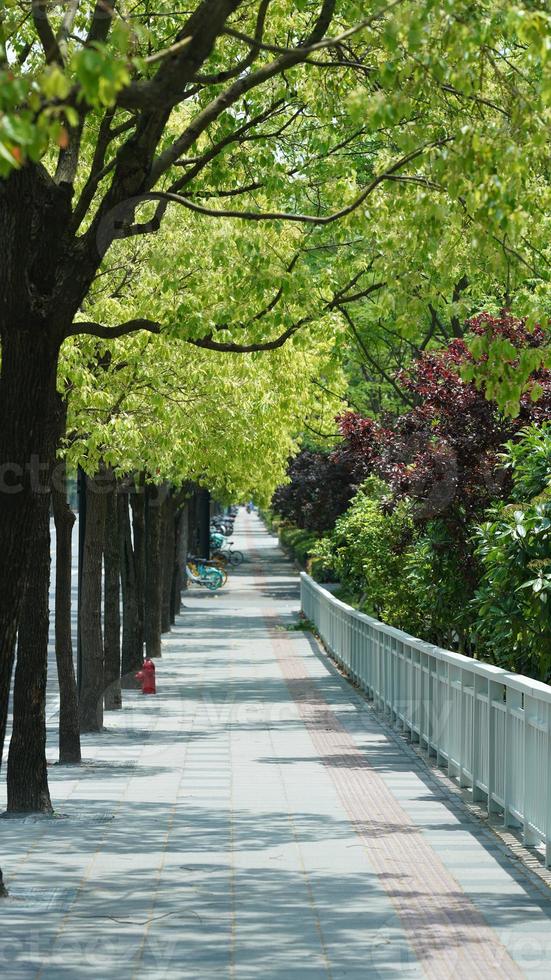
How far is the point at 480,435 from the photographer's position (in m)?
15.9

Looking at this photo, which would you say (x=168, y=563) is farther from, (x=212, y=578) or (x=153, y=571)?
(x=212, y=578)

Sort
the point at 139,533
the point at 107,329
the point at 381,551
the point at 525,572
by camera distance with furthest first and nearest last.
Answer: the point at 139,533, the point at 381,551, the point at 525,572, the point at 107,329

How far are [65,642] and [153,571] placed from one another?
13.6m

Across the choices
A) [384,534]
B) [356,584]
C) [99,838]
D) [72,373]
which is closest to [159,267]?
[72,373]

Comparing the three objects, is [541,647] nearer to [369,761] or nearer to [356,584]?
[369,761]

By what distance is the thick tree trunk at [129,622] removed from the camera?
2400 cm

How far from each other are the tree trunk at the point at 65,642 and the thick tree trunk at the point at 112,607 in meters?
4.52

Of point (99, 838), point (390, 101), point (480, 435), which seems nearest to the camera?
point (390, 101)

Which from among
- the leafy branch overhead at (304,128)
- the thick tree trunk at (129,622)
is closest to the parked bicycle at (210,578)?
the thick tree trunk at (129,622)

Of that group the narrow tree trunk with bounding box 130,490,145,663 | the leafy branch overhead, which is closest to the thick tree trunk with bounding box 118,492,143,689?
the narrow tree trunk with bounding box 130,490,145,663

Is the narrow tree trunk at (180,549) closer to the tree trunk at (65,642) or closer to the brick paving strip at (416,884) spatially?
the tree trunk at (65,642)

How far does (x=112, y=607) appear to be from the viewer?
2045 centimetres

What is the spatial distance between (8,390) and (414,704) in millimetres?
8408

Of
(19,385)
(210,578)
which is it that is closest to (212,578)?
(210,578)
